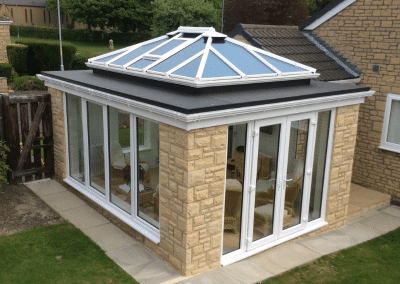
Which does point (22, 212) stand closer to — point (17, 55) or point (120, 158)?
point (120, 158)

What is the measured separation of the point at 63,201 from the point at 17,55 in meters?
20.8

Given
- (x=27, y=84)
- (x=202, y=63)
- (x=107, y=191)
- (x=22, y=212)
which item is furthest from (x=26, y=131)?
(x=27, y=84)

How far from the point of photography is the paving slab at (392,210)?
341 inches

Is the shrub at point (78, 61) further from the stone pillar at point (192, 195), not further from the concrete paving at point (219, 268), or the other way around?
the stone pillar at point (192, 195)

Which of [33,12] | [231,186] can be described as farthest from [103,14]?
[231,186]

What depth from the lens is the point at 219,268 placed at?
6.03 meters

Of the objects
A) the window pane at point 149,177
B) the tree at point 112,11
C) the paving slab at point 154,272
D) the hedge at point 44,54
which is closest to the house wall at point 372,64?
the window pane at point 149,177

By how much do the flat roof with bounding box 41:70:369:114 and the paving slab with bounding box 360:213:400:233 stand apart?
2.74 metres

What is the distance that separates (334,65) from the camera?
391 inches

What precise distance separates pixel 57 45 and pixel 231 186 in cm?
2386

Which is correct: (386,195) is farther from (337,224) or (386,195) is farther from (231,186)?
(231,186)

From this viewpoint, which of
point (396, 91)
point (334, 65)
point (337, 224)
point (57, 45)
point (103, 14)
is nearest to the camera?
point (337, 224)

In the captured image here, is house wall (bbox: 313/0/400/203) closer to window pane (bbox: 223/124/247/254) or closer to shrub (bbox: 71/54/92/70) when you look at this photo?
window pane (bbox: 223/124/247/254)

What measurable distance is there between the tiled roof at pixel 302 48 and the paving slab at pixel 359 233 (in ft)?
10.9
